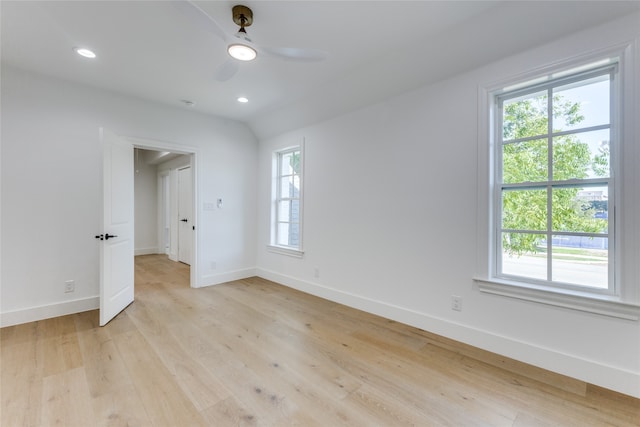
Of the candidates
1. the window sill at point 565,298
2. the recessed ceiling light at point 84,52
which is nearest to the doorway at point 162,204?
the recessed ceiling light at point 84,52

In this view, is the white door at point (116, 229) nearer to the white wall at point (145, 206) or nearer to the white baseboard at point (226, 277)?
the white baseboard at point (226, 277)

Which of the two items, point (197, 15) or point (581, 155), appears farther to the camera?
point (581, 155)

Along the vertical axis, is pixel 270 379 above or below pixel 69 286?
below

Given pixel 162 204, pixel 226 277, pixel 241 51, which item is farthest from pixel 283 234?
pixel 162 204

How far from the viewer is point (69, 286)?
9.97ft

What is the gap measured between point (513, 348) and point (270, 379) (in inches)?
74.1

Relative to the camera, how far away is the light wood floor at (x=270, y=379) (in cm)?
154

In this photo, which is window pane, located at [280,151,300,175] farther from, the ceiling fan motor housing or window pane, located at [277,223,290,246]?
the ceiling fan motor housing

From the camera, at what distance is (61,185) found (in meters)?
2.98

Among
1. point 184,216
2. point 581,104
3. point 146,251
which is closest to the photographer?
point 581,104

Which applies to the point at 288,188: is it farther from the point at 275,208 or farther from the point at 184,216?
the point at 184,216

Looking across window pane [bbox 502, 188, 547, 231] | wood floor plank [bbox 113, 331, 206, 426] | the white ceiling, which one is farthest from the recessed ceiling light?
window pane [bbox 502, 188, 547, 231]

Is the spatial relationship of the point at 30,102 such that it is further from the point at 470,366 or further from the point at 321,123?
the point at 470,366

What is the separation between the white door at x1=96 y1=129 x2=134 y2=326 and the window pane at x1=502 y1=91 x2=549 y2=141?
381 cm
